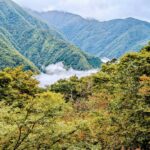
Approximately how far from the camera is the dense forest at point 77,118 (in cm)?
1991

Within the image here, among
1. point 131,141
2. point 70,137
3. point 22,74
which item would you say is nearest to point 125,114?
point 131,141

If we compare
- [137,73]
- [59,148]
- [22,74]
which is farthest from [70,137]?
[22,74]

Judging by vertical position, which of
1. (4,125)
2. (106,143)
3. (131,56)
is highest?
(131,56)

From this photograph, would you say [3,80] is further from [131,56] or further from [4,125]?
[4,125]

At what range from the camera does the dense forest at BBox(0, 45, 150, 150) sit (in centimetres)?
1991

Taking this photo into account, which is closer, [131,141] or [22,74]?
[131,141]

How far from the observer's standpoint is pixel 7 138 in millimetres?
20141

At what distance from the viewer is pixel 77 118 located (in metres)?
38.6

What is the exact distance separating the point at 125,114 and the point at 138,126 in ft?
9.10

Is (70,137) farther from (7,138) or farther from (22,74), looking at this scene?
(22,74)

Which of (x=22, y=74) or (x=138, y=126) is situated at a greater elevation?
(x=22, y=74)

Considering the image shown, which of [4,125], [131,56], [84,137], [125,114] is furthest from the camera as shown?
[131,56]

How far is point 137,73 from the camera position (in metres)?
35.3

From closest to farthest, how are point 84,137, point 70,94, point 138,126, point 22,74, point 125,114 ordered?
point 84,137
point 138,126
point 125,114
point 22,74
point 70,94
